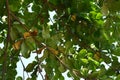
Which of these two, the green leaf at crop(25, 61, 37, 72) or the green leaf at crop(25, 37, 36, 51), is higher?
the green leaf at crop(25, 37, 36, 51)

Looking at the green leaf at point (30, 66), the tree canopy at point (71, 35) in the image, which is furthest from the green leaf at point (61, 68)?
the green leaf at point (30, 66)

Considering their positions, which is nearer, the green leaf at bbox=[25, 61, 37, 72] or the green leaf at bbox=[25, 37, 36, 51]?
the green leaf at bbox=[25, 37, 36, 51]

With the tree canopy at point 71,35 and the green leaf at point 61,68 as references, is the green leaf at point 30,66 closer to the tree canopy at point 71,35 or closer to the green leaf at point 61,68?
the tree canopy at point 71,35

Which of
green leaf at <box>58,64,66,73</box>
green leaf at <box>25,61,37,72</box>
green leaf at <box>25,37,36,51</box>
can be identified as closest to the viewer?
green leaf at <box>25,37,36,51</box>

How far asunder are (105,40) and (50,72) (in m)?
0.88

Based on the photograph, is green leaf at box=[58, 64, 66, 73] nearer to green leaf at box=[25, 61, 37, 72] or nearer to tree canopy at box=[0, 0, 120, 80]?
tree canopy at box=[0, 0, 120, 80]

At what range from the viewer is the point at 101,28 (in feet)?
11.3

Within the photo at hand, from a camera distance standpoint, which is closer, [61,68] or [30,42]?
[30,42]

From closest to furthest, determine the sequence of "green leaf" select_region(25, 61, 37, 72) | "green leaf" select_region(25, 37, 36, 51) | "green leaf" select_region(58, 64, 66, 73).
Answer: "green leaf" select_region(25, 37, 36, 51), "green leaf" select_region(58, 64, 66, 73), "green leaf" select_region(25, 61, 37, 72)

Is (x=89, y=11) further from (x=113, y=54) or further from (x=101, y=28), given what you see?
(x=113, y=54)

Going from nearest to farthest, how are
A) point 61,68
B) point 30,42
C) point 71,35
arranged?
point 30,42 → point 61,68 → point 71,35

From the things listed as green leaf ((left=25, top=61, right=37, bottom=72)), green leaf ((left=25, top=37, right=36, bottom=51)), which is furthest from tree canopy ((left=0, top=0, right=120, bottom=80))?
green leaf ((left=25, top=37, right=36, bottom=51))

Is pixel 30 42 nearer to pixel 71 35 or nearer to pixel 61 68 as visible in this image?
pixel 61 68

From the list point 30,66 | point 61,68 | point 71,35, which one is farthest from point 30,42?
point 71,35
